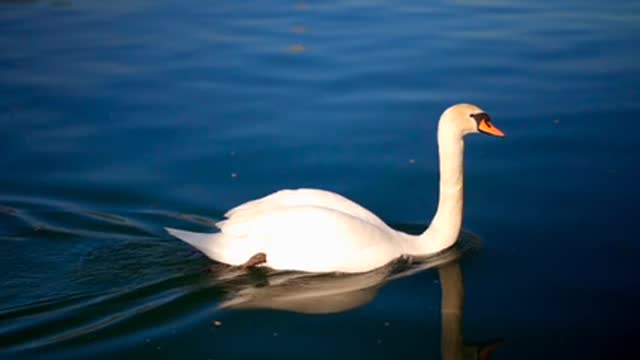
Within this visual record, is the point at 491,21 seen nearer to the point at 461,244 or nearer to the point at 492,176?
the point at 492,176

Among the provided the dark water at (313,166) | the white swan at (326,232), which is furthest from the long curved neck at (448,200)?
the dark water at (313,166)

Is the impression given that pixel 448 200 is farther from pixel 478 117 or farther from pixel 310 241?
pixel 310 241

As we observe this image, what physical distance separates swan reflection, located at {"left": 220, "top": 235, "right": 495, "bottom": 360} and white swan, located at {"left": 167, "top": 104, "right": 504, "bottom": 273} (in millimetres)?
68

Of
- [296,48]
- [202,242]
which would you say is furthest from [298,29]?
[202,242]

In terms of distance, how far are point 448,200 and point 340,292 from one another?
3.57 feet

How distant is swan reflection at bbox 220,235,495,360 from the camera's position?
621cm

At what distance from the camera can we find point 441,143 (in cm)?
698

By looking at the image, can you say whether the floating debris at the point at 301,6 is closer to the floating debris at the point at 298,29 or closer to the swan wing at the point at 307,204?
the floating debris at the point at 298,29

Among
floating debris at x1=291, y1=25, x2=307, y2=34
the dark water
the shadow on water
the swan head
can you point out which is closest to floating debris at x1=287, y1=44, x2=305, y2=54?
the dark water

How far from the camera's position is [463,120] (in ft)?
22.8

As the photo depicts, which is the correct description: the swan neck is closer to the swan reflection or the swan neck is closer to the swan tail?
the swan reflection

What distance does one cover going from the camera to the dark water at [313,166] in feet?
19.8

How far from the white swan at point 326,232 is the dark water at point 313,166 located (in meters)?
0.14

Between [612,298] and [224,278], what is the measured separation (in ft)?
8.11
